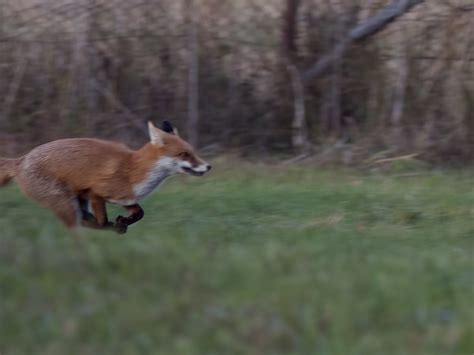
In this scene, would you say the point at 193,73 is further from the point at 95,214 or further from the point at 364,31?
the point at 95,214

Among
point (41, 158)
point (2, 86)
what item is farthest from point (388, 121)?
point (41, 158)

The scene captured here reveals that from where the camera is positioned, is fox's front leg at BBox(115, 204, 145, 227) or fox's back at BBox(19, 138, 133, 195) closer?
fox's back at BBox(19, 138, 133, 195)

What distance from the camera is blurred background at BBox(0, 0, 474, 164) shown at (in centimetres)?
1309

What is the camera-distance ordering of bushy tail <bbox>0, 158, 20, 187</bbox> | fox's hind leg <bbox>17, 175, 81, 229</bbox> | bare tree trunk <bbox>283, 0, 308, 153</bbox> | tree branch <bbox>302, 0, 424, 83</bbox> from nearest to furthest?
1. fox's hind leg <bbox>17, 175, 81, 229</bbox>
2. bushy tail <bbox>0, 158, 20, 187</bbox>
3. tree branch <bbox>302, 0, 424, 83</bbox>
4. bare tree trunk <bbox>283, 0, 308, 153</bbox>

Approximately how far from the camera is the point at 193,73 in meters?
13.3

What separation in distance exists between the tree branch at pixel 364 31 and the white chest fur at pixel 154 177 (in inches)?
217

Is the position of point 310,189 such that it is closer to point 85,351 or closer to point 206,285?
point 206,285

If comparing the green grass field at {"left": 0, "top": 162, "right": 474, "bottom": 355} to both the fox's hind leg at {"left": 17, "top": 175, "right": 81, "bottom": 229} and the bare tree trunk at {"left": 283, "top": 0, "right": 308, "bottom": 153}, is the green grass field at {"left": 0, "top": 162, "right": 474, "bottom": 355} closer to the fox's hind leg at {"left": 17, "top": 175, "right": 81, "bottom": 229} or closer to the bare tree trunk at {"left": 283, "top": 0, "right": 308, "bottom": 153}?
the fox's hind leg at {"left": 17, "top": 175, "right": 81, "bottom": 229}

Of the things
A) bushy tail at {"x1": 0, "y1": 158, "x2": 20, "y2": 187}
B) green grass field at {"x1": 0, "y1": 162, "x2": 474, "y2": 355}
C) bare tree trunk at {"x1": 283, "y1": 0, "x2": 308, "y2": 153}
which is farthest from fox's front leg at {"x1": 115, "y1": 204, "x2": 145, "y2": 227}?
bare tree trunk at {"x1": 283, "y1": 0, "x2": 308, "y2": 153}

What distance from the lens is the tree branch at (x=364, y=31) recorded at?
12914 mm

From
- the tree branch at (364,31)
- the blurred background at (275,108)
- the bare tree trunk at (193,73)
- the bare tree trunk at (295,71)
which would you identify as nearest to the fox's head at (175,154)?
the blurred background at (275,108)

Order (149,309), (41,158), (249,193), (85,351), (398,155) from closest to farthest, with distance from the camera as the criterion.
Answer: (85,351) < (149,309) < (41,158) < (249,193) < (398,155)

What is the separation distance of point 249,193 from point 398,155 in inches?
118

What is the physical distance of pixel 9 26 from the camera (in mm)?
13273
